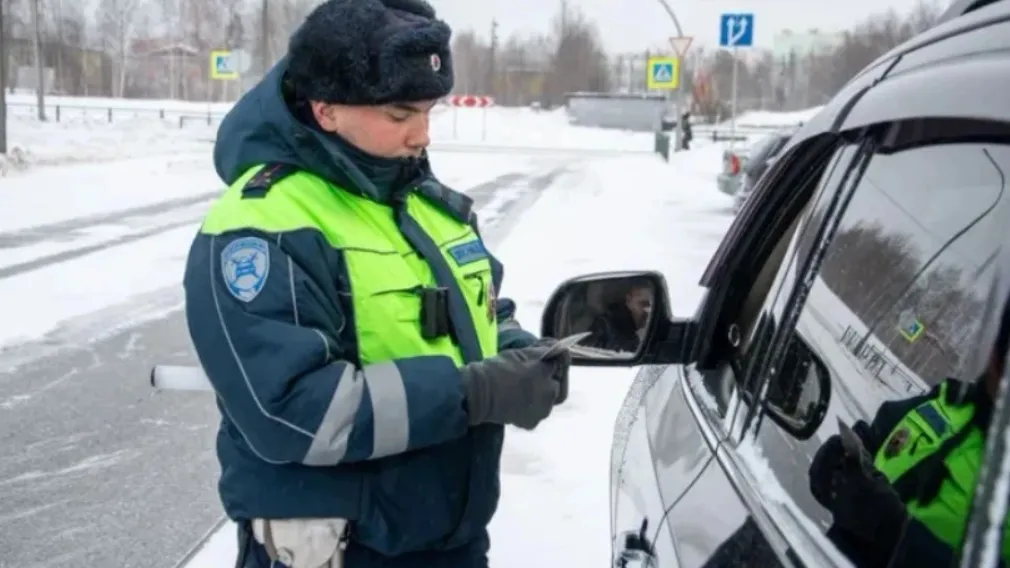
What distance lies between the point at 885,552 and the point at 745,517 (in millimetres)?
333

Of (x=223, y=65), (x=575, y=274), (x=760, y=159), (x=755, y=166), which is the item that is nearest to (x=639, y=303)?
(x=575, y=274)

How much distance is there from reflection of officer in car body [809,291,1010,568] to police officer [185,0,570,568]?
2.17 ft

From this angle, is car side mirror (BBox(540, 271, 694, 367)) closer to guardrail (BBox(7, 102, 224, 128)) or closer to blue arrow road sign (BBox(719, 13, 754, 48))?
blue arrow road sign (BBox(719, 13, 754, 48))

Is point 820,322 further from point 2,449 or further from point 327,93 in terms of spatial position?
point 2,449

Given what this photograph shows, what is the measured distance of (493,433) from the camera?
204 cm

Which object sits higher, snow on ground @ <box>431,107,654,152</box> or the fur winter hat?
the fur winter hat

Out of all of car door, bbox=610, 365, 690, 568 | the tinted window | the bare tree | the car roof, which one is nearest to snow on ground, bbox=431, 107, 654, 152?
the tinted window

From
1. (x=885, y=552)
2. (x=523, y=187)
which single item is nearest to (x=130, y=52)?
(x=523, y=187)

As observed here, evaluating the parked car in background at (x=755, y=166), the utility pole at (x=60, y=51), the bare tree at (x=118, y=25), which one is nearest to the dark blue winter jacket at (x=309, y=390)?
the parked car in background at (x=755, y=166)

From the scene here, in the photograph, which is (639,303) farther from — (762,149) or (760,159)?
(762,149)

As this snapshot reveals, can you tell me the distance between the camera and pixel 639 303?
2.33 m

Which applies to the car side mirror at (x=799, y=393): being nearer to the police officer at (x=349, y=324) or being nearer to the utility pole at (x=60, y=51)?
the police officer at (x=349, y=324)

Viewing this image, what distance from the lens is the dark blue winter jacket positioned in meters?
1.73

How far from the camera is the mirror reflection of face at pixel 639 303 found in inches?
90.7
